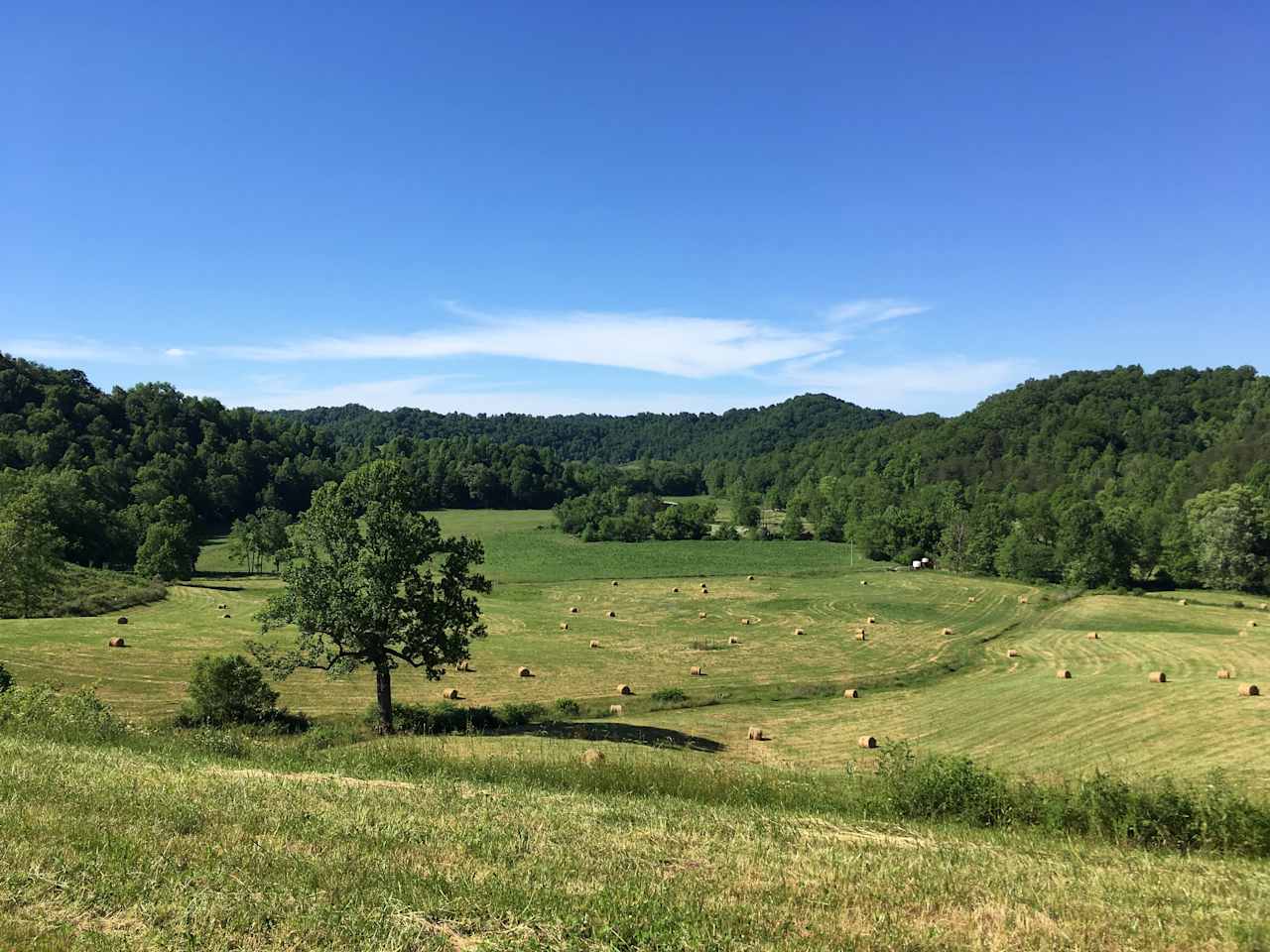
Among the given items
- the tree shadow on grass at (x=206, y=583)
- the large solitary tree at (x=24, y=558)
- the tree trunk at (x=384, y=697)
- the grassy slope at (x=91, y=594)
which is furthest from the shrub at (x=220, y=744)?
the tree shadow on grass at (x=206, y=583)

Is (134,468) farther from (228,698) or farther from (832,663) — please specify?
(832,663)

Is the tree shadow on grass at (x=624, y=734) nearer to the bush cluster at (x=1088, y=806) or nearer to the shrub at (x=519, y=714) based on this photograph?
the shrub at (x=519, y=714)

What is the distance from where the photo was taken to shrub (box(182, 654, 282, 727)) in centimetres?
2981

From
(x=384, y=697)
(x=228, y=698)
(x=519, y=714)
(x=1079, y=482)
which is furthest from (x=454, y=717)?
(x=1079, y=482)

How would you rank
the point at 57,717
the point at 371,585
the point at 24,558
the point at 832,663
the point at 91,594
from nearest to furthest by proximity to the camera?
1. the point at 57,717
2. the point at 371,585
3. the point at 832,663
4. the point at 24,558
5. the point at 91,594

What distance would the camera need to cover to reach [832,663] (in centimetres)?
5372

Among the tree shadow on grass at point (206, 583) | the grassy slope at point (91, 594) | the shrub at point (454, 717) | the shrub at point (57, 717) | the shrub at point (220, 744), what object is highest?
the shrub at point (220, 744)

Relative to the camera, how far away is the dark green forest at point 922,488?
321 feet

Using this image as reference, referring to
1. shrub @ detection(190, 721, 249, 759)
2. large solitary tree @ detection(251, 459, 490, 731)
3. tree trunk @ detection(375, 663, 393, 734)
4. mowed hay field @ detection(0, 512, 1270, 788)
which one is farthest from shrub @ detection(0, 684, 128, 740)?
mowed hay field @ detection(0, 512, 1270, 788)

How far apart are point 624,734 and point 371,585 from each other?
12140 millimetres

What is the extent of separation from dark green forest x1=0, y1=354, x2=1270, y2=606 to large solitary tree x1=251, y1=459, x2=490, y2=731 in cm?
4334

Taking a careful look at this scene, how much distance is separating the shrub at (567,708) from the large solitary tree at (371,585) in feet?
25.7

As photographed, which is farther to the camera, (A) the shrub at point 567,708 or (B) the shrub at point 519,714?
(A) the shrub at point 567,708

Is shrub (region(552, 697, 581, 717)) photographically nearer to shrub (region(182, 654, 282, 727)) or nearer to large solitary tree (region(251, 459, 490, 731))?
large solitary tree (region(251, 459, 490, 731))
